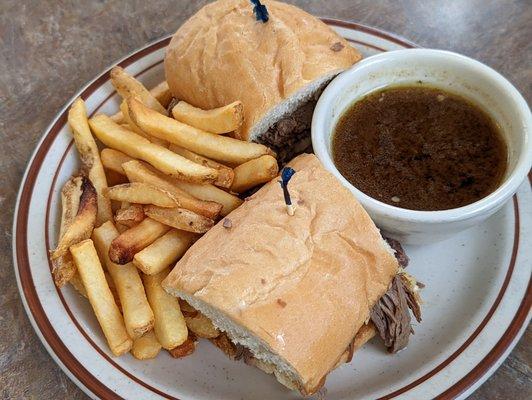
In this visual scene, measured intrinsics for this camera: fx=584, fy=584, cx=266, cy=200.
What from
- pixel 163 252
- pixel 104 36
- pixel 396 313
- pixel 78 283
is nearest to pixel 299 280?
pixel 396 313

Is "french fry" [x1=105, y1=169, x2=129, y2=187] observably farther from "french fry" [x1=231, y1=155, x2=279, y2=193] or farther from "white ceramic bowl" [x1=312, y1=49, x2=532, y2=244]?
"white ceramic bowl" [x1=312, y1=49, x2=532, y2=244]

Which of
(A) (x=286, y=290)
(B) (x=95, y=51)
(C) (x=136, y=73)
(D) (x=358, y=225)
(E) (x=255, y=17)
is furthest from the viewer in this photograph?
(B) (x=95, y=51)

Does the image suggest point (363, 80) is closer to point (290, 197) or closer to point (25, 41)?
point (290, 197)

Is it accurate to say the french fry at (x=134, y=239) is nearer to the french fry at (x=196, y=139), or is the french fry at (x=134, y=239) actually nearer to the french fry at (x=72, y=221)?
the french fry at (x=72, y=221)

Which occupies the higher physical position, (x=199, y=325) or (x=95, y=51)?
(x=95, y=51)

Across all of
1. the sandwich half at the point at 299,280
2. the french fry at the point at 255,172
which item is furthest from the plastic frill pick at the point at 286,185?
the french fry at the point at 255,172

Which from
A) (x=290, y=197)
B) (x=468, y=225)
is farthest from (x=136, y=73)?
(x=468, y=225)

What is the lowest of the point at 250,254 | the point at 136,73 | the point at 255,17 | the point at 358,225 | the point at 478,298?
the point at 478,298

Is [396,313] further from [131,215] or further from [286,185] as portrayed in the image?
[131,215]
